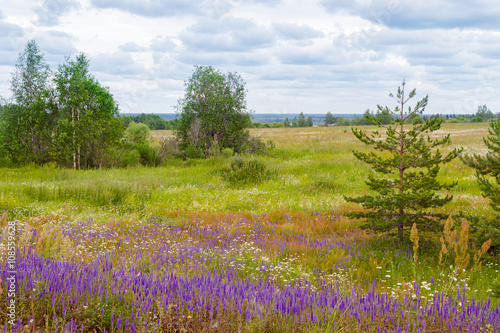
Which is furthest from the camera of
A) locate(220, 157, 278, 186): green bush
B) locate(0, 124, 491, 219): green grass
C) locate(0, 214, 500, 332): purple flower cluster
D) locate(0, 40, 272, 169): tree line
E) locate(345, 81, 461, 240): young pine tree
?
locate(0, 40, 272, 169): tree line

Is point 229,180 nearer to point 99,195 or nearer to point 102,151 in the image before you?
point 99,195

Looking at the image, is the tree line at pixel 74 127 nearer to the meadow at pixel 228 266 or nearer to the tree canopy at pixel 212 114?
the tree canopy at pixel 212 114

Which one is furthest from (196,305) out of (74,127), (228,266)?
(74,127)

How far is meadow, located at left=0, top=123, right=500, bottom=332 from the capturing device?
3236 millimetres

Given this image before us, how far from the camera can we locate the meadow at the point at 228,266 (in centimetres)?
324

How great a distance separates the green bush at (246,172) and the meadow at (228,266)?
829mm

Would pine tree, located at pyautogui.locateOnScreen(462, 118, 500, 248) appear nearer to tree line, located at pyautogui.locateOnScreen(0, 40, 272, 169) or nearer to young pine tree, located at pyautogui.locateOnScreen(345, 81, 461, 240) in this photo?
young pine tree, located at pyautogui.locateOnScreen(345, 81, 461, 240)

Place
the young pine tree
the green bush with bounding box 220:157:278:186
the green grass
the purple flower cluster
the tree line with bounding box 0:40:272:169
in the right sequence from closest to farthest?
the purple flower cluster → the young pine tree → the green grass → the green bush with bounding box 220:157:278:186 → the tree line with bounding box 0:40:272:169

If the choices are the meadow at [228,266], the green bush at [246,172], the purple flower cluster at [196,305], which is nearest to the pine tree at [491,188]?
the meadow at [228,266]

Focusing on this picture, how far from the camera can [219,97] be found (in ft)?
89.3

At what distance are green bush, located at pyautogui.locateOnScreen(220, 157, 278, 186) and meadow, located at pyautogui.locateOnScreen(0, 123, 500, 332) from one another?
0.83 metres

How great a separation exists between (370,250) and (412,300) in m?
3.57

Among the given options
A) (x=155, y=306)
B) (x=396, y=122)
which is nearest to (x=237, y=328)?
(x=155, y=306)

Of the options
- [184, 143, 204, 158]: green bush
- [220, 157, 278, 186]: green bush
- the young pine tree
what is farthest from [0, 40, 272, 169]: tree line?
the young pine tree
